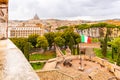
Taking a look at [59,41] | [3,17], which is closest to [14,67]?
[3,17]

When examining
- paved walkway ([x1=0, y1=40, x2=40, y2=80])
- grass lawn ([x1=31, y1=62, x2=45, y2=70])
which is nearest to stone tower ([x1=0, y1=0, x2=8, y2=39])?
paved walkway ([x1=0, y1=40, x2=40, y2=80])

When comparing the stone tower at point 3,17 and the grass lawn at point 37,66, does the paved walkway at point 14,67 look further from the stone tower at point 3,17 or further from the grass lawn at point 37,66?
the grass lawn at point 37,66

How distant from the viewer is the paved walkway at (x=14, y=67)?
2.53 metres

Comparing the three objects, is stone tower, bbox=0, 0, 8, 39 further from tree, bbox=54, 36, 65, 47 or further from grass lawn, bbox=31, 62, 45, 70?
tree, bbox=54, 36, 65, 47

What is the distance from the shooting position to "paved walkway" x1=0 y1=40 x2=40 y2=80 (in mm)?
2525

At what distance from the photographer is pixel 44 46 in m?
39.6

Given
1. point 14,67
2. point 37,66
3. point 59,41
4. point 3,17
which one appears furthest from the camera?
point 59,41

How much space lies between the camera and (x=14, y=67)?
9.31ft

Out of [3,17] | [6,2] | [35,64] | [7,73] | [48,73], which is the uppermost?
[6,2]

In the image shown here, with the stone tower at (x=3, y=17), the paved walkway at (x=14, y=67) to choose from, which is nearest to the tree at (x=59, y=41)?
the stone tower at (x=3, y=17)

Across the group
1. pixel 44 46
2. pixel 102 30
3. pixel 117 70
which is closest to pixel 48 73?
pixel 117 70

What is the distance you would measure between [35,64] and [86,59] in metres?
6.82

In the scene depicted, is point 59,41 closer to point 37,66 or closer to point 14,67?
point 37,66

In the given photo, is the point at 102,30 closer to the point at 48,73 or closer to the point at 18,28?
the point at 18,28
